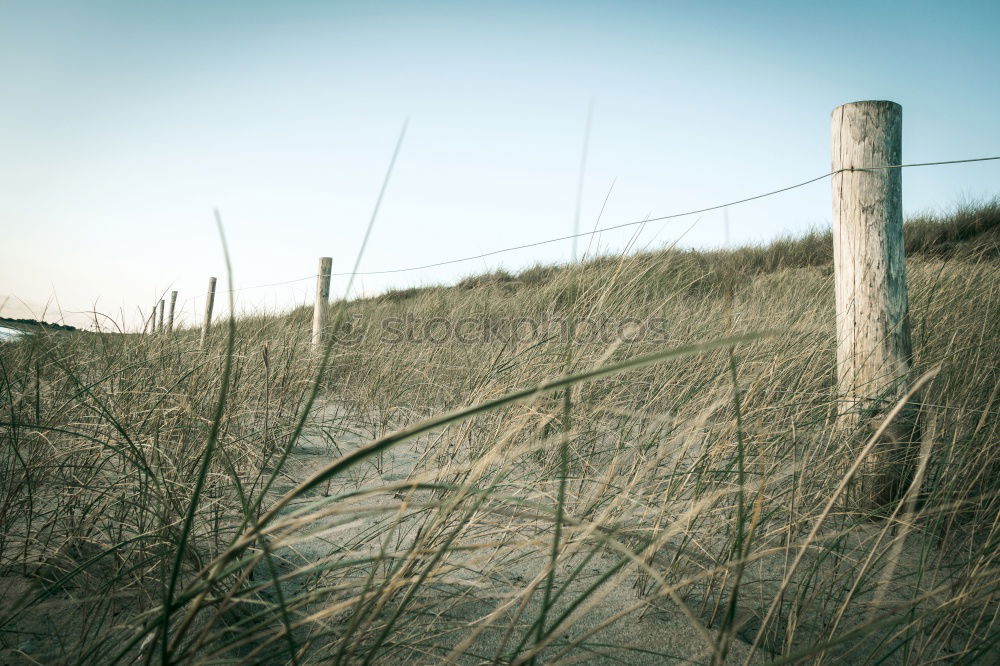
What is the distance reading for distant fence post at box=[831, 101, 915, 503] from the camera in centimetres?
189

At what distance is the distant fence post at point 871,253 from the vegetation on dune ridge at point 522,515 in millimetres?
126

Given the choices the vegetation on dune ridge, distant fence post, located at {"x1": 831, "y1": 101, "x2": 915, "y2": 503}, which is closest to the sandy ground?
the vegetation on dune ridge

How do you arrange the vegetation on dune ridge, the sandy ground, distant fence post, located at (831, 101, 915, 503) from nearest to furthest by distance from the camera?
the vegetation on dune ridge
the sandy ground
distant fence post, located at (831, 101, 915, 503)

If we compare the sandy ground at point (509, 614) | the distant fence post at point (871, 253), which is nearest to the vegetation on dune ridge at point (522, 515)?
the sandy ground at point (509, 614)

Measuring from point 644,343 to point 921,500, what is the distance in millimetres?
1458

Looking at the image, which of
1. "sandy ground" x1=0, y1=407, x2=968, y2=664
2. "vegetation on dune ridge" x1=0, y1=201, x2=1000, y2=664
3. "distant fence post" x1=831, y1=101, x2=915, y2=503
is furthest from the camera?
"distant fence post" x1=831, y1=101, x2=915, y2=503

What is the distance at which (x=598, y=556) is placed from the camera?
59.2 inches

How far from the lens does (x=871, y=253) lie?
193 centimetres

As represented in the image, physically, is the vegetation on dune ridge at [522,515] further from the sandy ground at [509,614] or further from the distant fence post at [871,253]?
the distant fence post at [871,253]

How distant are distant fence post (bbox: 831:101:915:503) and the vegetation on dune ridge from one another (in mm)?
126

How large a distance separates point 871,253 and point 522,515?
6.43ft

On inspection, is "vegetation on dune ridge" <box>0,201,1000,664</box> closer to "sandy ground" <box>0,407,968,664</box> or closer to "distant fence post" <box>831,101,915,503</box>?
"sandy ground" <box>0,407,968,664</box>

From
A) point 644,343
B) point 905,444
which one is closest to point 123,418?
point 644,343

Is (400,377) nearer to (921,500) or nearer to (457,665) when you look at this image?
(457,665)
